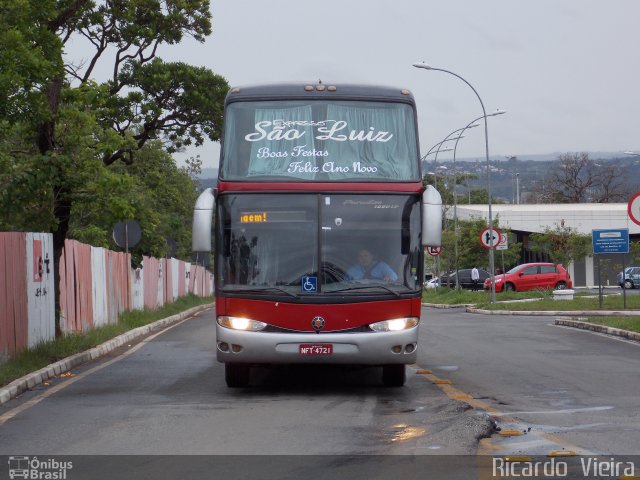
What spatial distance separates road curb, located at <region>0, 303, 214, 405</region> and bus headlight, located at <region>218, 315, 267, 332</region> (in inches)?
109

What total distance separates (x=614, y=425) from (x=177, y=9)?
911 inches

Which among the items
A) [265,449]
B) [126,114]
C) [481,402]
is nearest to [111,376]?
[481,402]

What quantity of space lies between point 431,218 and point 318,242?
1364 mm

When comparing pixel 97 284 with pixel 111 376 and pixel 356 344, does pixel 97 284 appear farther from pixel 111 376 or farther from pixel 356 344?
pixel 356 344

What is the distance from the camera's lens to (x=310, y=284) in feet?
40.7

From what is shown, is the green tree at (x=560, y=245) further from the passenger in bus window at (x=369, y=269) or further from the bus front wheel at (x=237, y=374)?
the passenger in bus window at (x=369, y=269)

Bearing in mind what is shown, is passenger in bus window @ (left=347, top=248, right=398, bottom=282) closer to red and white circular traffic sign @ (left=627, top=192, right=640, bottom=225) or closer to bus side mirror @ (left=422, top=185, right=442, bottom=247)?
bus side mirror @ (left=422, top=185, right=442, bottom=247)

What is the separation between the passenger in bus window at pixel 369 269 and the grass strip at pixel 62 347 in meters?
4.73

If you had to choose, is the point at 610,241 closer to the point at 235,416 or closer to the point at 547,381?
the point at 547,381

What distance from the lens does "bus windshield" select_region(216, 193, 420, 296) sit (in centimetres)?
1247

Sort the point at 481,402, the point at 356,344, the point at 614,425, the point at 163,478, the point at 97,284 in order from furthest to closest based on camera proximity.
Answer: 1. the point at 97,284
2. the point at 356,344
3. the point at 481,402
4. the point at 614,425
5. the point at 163,478

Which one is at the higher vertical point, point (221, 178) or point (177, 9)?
point (177, 9)

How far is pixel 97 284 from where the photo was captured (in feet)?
86.4

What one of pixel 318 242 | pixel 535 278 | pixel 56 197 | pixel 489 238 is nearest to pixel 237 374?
pixel 318 242
